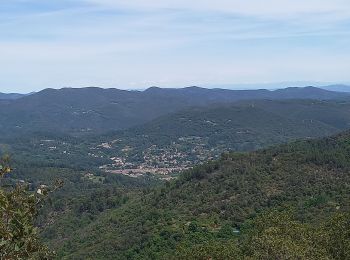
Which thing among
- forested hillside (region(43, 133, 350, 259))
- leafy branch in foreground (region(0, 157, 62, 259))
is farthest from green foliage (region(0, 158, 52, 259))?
forested hillside (region(43, 133, 350, 259))

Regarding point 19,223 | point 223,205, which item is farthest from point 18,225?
point 223,205

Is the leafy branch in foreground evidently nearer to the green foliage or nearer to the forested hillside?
the green foliage

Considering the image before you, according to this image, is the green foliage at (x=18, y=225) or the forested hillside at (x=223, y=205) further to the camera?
the forested hillside at (x=223, y=205)

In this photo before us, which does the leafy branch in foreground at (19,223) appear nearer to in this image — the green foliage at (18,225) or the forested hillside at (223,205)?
the green foliage at (18,225)

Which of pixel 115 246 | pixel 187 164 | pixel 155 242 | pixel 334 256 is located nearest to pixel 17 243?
pixel 334 256

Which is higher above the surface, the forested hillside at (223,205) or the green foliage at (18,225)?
the green foliage at (18,225)

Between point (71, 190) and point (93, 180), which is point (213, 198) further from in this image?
point (93, 180)

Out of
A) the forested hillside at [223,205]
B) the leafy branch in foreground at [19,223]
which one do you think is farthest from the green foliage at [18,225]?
the forested hillside at [223,205]
